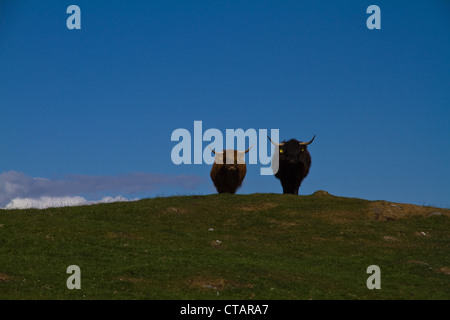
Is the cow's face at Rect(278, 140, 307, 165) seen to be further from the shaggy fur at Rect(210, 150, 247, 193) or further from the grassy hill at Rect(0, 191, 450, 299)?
the shaggy fur at Rect(210, 150, 247, 193)

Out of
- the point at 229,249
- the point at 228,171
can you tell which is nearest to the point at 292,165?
the point at 228,171

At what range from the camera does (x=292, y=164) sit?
3550 centimetres

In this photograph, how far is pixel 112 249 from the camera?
22.3m

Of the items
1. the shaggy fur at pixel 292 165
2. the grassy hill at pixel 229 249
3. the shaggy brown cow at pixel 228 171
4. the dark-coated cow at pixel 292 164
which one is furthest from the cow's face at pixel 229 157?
the grassy hill at pixel 229 249

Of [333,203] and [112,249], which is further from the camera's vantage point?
Answer: [333,203]

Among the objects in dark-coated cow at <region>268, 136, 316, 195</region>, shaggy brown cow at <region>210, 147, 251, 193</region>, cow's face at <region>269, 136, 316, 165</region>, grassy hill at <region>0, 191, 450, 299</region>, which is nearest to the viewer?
grassy hill at <region>0, 191, 450, 299</region>

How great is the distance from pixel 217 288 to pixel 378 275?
7299 mm

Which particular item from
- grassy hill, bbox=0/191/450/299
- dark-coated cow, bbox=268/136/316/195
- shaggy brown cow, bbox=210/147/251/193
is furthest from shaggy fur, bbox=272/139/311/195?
shaggy brown cow, bbox=210/147/251/193

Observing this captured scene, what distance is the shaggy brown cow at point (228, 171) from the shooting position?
3756cm

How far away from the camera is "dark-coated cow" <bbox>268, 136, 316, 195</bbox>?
3566 centimetres

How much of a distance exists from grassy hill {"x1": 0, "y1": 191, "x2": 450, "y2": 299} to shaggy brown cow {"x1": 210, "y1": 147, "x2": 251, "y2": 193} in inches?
144

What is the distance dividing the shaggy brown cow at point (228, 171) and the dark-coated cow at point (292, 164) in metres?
2.55

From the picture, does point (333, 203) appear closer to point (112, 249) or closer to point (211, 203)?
point (211, 203)

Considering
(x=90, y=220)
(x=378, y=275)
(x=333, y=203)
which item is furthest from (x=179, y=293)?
(x=333, y=203)
